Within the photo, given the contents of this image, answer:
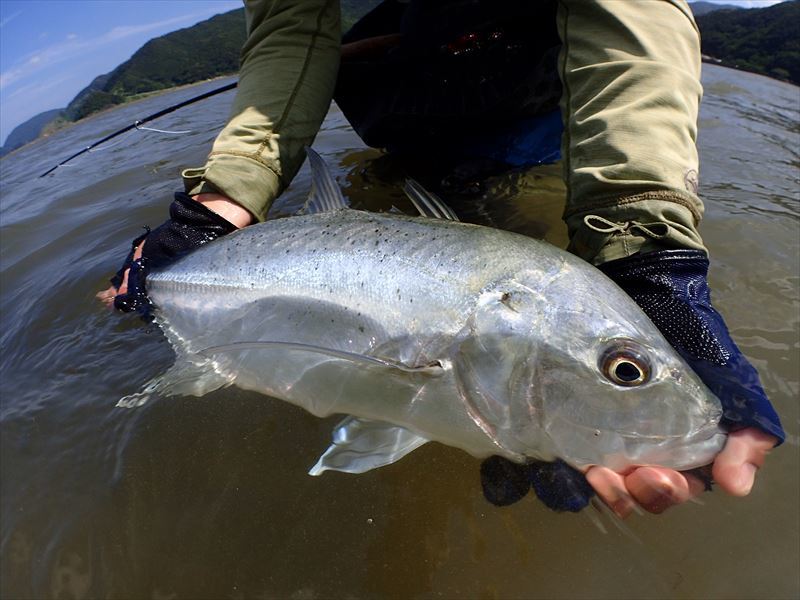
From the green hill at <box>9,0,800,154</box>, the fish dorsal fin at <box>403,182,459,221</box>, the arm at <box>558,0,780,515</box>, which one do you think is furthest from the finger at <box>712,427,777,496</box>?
the green hill at <box>9,0,800,154</box>

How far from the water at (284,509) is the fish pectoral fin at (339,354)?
348mm

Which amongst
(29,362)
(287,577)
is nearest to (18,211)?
(29,362)

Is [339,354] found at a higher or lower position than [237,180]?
lower

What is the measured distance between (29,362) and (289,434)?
1.81 m

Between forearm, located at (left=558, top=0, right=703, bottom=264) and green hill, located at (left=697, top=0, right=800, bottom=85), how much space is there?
13.3m

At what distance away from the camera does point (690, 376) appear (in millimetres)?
1343

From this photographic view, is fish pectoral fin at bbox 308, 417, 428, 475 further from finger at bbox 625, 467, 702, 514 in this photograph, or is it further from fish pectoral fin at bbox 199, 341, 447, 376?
finger at bbox 625, 467, 702, 514

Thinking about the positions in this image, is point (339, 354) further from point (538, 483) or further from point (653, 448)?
point (653, 448)

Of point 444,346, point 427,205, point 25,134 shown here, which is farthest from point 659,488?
point 25,134

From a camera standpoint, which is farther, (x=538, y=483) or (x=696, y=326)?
(x=538, y=483)

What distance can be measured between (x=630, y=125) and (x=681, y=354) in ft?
2.86

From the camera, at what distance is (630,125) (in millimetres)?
1803

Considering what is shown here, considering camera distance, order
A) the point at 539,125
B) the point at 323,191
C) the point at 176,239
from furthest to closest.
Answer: the point at 539,125
the point at 176,239
the point at 323,191

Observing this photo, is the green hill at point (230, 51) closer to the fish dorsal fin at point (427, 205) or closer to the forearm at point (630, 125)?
the forearm at point (630, 125)
